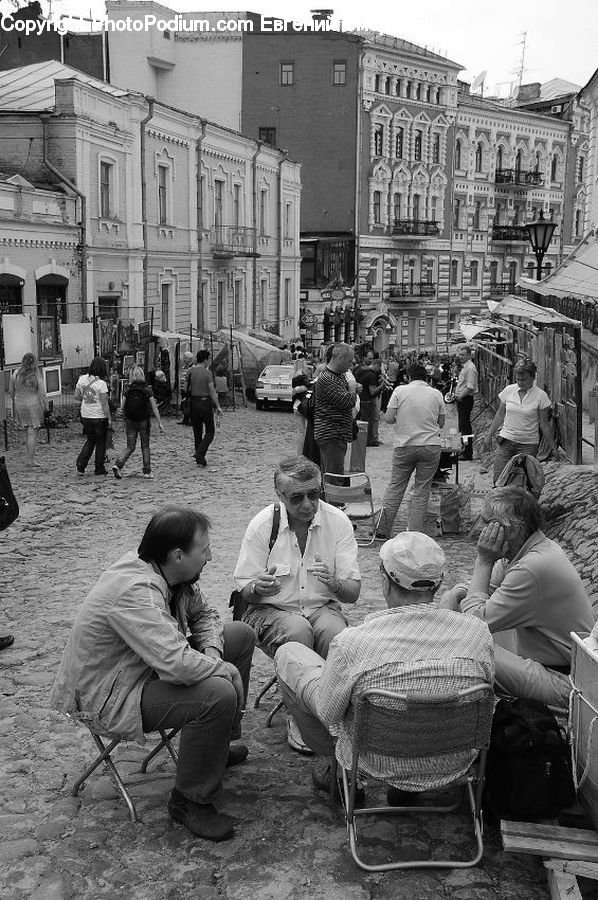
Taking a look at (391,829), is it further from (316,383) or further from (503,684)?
(316,383)

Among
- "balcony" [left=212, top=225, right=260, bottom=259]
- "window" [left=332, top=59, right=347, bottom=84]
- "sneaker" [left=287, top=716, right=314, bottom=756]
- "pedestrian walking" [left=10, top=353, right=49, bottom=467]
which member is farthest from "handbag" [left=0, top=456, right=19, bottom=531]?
"window" [left=332, top=59, right=347, bottom=84]

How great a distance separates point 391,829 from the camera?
431cm

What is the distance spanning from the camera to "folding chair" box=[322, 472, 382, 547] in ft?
32.0

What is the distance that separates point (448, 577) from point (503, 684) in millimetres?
4392

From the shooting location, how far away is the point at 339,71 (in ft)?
159

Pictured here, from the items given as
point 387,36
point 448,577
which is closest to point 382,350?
point 387,36

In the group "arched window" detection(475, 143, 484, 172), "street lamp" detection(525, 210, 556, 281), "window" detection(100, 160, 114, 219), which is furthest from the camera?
"arched window" detection(475, 143, 484, 172)

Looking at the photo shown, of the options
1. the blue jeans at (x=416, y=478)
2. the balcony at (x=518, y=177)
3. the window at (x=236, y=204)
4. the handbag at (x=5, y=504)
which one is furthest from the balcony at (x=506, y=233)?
the handbag at (x=5, y=504)

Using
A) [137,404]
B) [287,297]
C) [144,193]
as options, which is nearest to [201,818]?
[137,404]

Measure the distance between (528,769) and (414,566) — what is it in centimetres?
95

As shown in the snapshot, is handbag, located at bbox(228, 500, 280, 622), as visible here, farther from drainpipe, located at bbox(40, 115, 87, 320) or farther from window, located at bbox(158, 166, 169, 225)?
window, located at bbox(158, 166, 169, 225)

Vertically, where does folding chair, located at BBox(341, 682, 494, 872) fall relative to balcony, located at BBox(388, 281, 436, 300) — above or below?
below

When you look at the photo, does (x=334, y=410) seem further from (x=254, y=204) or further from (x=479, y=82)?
(x=479, y=82)

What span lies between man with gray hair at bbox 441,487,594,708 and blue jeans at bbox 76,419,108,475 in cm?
963
